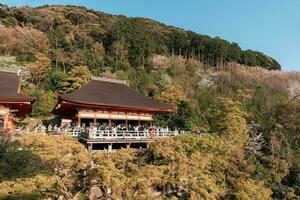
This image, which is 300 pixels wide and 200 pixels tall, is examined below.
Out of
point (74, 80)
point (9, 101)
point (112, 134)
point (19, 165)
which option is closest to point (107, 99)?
point (112, 134)

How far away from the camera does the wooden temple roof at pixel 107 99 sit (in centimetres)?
1822

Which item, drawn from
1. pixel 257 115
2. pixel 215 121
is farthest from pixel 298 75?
pixel 215 121

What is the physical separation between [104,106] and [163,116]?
10590mm

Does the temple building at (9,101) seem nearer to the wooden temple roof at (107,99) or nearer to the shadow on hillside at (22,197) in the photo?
the wooden temple roof at (107,99)

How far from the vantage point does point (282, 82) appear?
147 ft

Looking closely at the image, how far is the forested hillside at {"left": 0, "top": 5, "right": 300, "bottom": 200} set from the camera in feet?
30.4

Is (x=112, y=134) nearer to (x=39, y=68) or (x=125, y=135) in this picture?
(x=125, y=135)

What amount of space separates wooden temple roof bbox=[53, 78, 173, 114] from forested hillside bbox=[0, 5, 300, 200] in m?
5.09

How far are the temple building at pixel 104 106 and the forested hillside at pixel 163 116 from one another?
16.9 feet

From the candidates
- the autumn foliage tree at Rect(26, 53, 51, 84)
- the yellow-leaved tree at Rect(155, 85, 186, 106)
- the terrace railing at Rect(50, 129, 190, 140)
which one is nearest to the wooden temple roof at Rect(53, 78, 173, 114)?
the terrace railing at Rect(50, 129, 190, 140)

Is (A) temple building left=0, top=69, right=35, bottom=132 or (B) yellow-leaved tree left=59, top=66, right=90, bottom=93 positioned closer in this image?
(A) temple building left=0, top=69, right=35, bottom=132

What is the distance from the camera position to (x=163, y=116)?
2859 centimetres

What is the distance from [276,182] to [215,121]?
6110 millimetres

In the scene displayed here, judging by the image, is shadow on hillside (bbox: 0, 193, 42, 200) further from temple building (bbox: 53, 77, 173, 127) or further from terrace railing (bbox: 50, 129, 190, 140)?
temple building (bbox: 53, 77, 173, 127)
